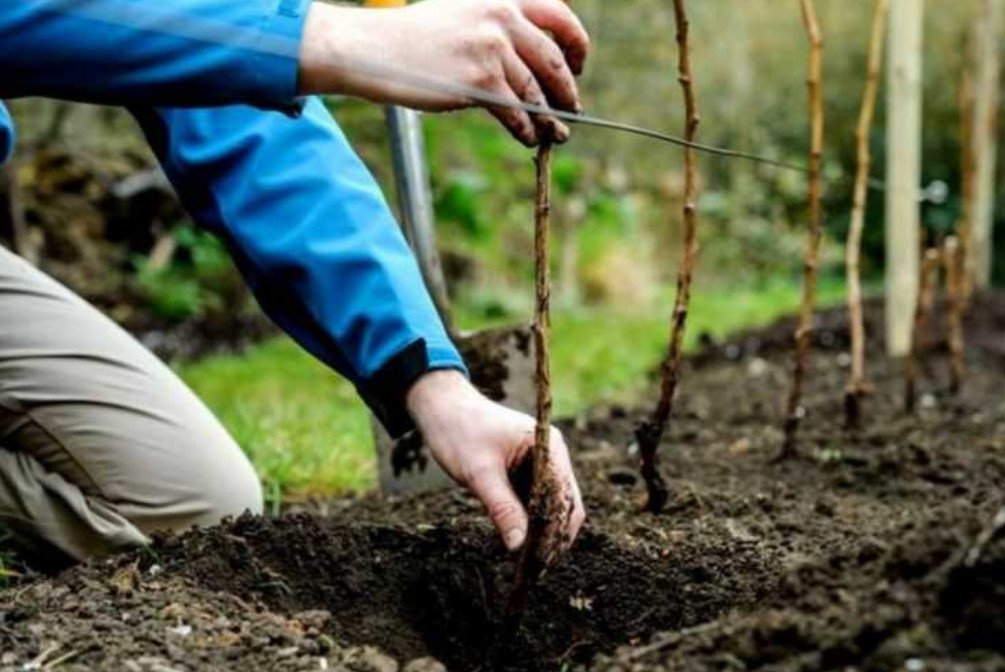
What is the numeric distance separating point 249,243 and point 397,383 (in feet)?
1.20

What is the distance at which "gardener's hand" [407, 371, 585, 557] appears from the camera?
1.87 metres

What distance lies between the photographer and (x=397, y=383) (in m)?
1.95

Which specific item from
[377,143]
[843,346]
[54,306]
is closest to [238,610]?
[54,306]

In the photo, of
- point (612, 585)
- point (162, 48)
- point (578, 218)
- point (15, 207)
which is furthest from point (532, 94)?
point (578, 218)

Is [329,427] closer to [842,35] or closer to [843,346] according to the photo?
[843,346]

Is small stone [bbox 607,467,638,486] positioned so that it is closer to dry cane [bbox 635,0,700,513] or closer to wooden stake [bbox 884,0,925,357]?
dry cane [bbox 635,0,700,513]

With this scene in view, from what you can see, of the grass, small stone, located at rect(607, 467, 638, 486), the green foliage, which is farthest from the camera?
the green foliage

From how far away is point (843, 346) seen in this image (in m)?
6.24

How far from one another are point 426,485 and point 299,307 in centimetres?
104

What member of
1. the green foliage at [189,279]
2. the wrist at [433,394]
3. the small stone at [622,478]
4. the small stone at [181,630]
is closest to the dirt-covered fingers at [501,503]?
the wrist at [433,394]

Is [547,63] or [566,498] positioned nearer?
[547,63]

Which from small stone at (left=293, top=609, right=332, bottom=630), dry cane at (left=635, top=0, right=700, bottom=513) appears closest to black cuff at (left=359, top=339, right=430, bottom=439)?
small stone at (left=293, top=609, right=332, bottom=630)

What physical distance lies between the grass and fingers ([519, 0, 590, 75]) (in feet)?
5.33

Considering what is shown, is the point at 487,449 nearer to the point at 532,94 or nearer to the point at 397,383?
the point at 397,383
